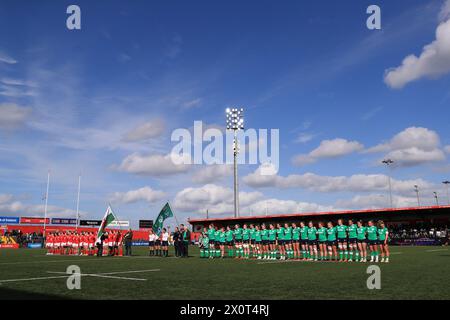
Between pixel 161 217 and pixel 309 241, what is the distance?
11.4 meters

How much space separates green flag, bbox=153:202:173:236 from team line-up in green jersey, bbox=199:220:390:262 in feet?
14.1

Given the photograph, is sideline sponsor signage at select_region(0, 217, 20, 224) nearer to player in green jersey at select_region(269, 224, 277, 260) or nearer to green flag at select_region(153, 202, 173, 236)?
green flag at select_region(153, 202, 173, 236)

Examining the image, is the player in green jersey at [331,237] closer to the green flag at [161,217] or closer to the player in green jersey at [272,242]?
the player in green jersey at [272,242]

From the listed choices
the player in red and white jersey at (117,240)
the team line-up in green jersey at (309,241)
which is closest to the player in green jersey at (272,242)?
the team line-up in green jersey at (309,241)

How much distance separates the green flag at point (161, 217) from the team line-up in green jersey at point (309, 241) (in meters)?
4.30

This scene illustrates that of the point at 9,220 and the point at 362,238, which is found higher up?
the point at 9,220

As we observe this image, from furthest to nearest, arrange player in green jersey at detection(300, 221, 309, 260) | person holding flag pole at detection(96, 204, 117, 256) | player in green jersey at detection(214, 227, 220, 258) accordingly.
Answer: person holding flag pole at detection(96, 204, 117, 256)
player in green jersey at detection(214, 227, 220, 258)
player in green jersey at detection(300, 221, 309, 260)

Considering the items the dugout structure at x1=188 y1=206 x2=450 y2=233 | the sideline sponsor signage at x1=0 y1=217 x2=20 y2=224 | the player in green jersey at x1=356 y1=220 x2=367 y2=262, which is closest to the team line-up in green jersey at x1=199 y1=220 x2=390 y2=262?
the player in green jersey at x1=356 y1=220 x2=367 y2=262

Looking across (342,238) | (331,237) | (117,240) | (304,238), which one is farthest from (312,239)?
(117,240)

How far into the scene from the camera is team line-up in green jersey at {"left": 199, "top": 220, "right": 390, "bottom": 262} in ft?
59.7

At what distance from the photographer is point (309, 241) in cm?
1992

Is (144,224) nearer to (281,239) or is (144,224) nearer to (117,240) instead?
(117,240)
